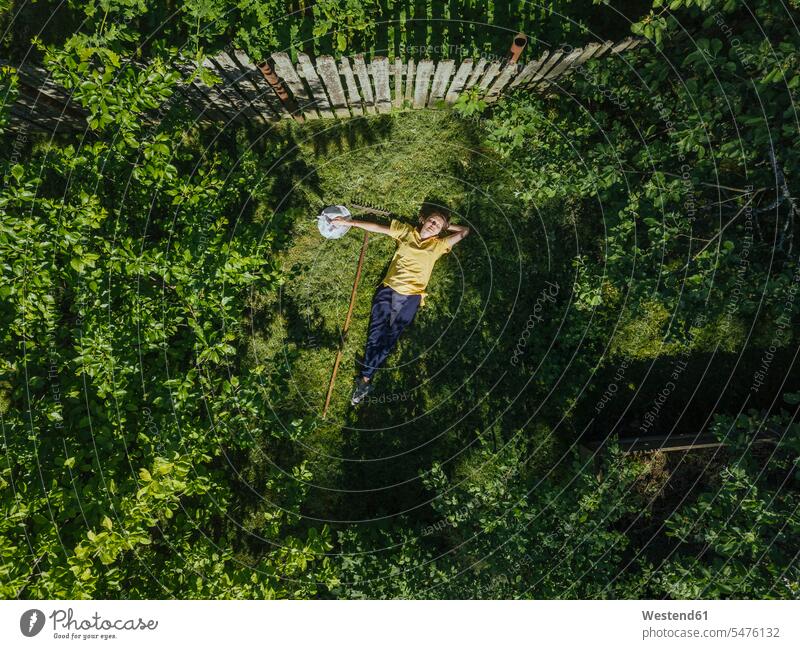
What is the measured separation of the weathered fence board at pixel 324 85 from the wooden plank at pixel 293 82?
0.01 meters

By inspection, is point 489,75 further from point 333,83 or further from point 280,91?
point 280,91

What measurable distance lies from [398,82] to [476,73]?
3.67 feet

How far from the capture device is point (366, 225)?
24.9ft

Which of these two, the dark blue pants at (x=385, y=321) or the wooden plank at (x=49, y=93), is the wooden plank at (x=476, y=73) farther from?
the wooden plank at (x=49, y=93)

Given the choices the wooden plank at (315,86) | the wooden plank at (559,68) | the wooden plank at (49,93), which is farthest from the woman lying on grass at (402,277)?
the wooden plank at (49,93)

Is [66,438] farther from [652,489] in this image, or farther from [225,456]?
[652,489]

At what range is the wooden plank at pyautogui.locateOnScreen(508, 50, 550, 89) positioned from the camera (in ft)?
20.7

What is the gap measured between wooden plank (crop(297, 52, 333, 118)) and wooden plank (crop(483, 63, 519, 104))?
252 centimetres

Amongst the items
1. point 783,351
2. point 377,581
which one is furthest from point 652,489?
point 377,581

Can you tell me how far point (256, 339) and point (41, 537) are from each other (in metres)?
3.90

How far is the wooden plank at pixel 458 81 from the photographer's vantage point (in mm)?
6238

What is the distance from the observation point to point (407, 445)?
798cm

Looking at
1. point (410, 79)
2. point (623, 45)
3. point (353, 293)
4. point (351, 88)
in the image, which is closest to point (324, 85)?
point (351, 88)

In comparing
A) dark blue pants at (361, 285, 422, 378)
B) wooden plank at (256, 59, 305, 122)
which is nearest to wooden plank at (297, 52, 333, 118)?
wooden plank at (256, 59, 305, 122)
